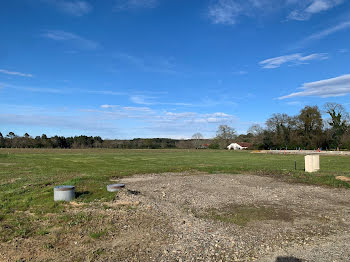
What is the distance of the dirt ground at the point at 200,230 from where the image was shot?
5375mm

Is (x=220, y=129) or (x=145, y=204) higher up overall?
(x=220, y=129)

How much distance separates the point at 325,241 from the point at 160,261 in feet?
12.5

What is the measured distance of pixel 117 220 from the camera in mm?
7371

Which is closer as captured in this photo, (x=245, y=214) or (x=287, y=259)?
(x=287, y=259)

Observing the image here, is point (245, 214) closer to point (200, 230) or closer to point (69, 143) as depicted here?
point (200, 230)

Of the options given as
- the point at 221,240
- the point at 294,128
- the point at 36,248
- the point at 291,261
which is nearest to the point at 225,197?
the point at 221,240

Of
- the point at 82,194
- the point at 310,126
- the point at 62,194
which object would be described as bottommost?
the point at 82,194

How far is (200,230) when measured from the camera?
6734mm

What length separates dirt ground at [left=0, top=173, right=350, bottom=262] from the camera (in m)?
5.38

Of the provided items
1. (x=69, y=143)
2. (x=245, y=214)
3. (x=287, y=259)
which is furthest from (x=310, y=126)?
(x=69, y=143)

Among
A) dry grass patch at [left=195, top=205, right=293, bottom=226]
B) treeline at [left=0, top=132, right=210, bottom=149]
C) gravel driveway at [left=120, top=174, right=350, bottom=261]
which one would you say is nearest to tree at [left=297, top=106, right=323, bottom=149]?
treeline at [left=0, top=132, right=210, bottom=149]

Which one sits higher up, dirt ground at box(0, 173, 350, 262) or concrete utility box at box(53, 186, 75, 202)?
concrete utility box at box(53, 186, 75, 202)

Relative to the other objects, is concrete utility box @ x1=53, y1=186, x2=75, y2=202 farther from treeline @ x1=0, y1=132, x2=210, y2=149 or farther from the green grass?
treeline @ x1=0, y1=132, x2=210, y2=149

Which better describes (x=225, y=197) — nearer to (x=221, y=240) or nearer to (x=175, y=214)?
(x=175, y=214)
